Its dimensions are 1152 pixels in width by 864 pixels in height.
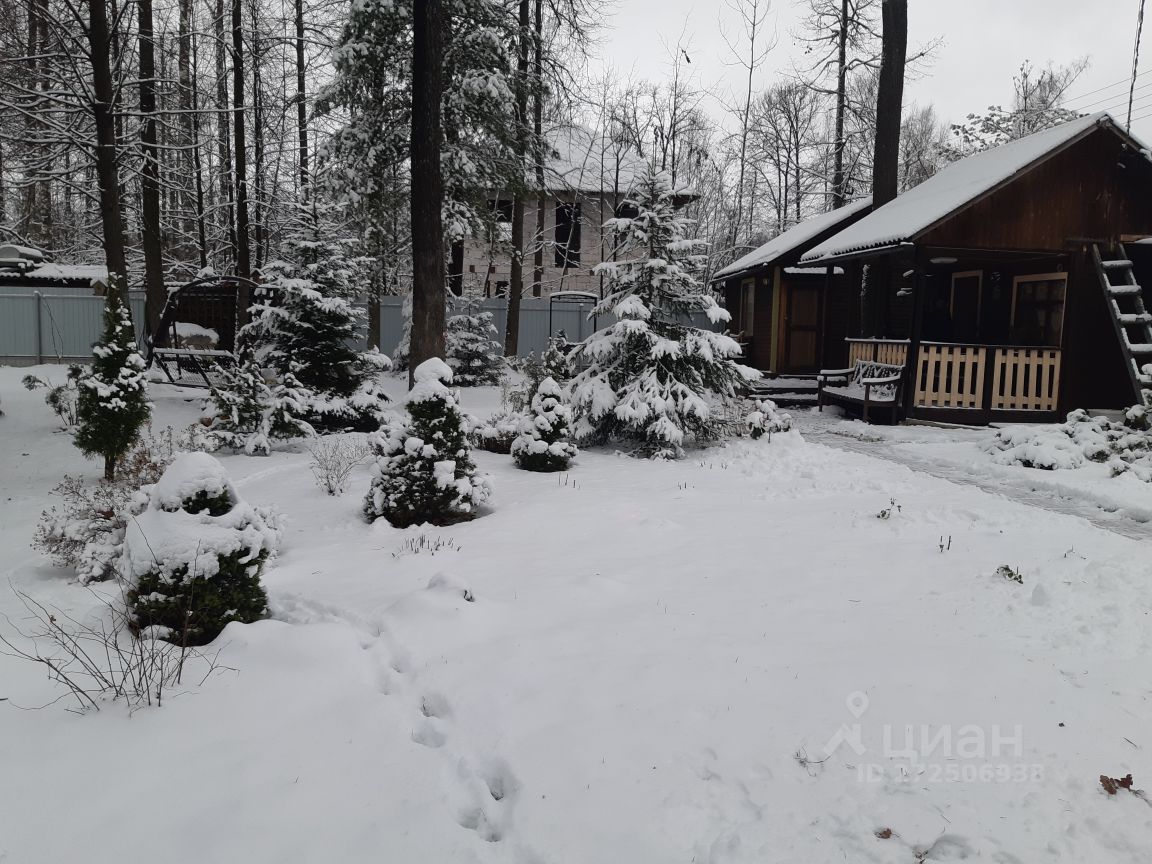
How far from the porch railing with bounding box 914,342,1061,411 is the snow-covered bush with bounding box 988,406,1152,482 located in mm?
2523

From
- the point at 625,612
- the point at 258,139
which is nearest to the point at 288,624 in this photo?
the point at 625,612

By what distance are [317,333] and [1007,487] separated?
9.57 m

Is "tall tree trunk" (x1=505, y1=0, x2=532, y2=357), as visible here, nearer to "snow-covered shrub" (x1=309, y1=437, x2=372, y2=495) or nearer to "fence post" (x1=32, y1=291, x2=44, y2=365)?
"snow-covered shrub" (x1=309, y1=437, x2=372, y2=495)

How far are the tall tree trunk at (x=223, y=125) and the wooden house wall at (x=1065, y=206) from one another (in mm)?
13024

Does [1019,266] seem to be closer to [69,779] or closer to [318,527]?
[318,527]

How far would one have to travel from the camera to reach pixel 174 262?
2242 cm

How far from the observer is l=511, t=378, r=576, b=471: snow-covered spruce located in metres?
8.91

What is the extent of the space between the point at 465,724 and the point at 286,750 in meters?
0.77

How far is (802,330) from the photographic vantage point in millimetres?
19047

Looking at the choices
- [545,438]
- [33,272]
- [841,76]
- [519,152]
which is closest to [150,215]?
[519,152]

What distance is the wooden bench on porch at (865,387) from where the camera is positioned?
488 inches

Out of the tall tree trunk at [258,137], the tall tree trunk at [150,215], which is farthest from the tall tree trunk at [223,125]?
the tall tree trunk at [150,215]

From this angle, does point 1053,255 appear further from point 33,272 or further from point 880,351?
point 33,272

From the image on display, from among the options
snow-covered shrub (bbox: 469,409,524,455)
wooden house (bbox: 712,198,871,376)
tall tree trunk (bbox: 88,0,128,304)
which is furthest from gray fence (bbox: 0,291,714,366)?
snow-covered shrub (bbox: 469,409,524,455)
